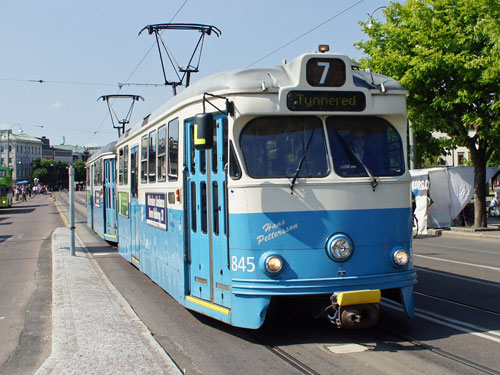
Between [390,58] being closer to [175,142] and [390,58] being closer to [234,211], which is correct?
[175,142]

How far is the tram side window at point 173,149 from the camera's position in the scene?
Result: 812 centimetres

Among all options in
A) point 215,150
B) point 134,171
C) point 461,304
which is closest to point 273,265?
point 215,150

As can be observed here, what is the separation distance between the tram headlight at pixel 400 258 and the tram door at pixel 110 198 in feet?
39.8

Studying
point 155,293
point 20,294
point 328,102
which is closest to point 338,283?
point 328,102

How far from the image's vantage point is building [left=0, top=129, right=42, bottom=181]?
498ft

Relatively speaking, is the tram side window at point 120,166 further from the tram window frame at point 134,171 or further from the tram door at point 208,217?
the tram door at point 208,217

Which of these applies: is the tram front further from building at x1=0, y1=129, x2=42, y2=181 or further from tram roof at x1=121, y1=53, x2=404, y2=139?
building at x1=0, y1=129, x2=42, y2=181

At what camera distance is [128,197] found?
1285 centimetres

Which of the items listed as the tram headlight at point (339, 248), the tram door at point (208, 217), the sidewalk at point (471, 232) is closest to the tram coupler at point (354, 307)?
the tram headlight at point (339, 248)

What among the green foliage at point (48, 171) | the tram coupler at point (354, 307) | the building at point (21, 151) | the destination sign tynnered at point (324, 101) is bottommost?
the tram coupler at point (354, 307)

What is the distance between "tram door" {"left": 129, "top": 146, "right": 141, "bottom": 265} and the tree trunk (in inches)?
562

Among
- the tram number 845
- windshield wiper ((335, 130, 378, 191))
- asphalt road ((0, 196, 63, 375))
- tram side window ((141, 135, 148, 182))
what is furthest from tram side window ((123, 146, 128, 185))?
windshield wiper ((335, 130, 378, 191))

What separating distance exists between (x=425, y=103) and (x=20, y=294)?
15.8 metres

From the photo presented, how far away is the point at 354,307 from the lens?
627 cm
